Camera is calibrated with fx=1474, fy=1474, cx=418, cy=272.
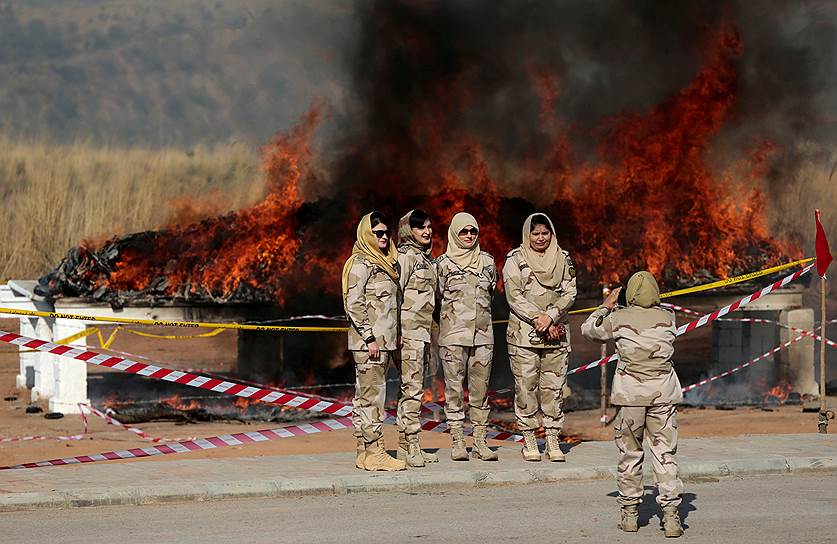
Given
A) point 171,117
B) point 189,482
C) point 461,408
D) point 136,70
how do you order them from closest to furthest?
point 189,482 < point 461,408 < point 171,117 < point 136,70

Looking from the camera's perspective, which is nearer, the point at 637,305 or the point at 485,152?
the point at 637,305

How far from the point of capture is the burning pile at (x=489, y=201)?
1802 cm

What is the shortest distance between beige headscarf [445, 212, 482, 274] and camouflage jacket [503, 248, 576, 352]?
0.26m

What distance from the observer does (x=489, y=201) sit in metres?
18.9

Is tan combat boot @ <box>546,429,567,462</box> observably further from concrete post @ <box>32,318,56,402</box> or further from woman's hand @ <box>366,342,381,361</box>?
concrete post @ <box>32,318,56,402</box>

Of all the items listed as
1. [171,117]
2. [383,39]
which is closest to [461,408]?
[383,39]

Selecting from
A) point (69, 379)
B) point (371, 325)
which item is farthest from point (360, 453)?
point (69, 379)

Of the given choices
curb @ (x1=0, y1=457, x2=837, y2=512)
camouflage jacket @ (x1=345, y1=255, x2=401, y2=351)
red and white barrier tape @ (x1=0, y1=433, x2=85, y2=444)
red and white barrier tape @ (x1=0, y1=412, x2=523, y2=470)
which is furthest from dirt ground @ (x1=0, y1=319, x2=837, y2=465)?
camouflage jacket @ (x1=345, y1=255, x2=401, y2=351)

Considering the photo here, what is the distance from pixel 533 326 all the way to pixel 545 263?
0.52 meters

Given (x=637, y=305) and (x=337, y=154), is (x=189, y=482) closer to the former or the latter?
(x=637, y=305)

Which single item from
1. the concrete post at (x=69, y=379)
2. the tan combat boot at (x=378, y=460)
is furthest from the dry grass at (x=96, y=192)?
the tan combat boot at (x=378, y=460)

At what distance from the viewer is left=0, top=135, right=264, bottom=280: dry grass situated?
3256 cm

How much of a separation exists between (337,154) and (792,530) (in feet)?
43.6

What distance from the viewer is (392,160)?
20.9 metres
